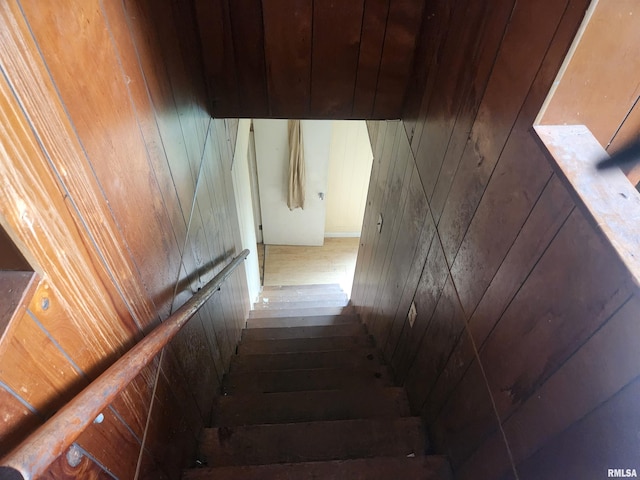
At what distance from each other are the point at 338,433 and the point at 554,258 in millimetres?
1178

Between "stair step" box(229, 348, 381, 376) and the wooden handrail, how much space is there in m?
1.54

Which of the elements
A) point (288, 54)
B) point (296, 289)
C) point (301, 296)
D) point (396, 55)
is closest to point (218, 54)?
point (288, 54)

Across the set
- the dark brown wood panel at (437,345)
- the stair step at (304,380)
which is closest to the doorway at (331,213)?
the stair step at (304,380)

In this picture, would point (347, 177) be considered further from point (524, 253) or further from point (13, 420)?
point (13, 420)

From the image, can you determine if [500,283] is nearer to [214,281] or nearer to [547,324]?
[547,324]

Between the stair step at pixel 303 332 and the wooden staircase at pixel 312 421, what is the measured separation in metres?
0.19

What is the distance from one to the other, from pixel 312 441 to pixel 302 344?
122cm

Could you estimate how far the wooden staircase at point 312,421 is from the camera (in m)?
1.32

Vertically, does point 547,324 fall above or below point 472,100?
below

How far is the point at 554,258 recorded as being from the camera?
752mm

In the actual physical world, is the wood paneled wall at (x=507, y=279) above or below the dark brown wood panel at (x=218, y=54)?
below

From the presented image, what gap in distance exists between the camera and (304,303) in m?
4.10

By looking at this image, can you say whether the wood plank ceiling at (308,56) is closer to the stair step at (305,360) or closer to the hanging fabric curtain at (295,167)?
the stair step at (305,360)

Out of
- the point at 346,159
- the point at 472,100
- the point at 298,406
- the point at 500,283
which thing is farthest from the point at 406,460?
the point at 346,159
